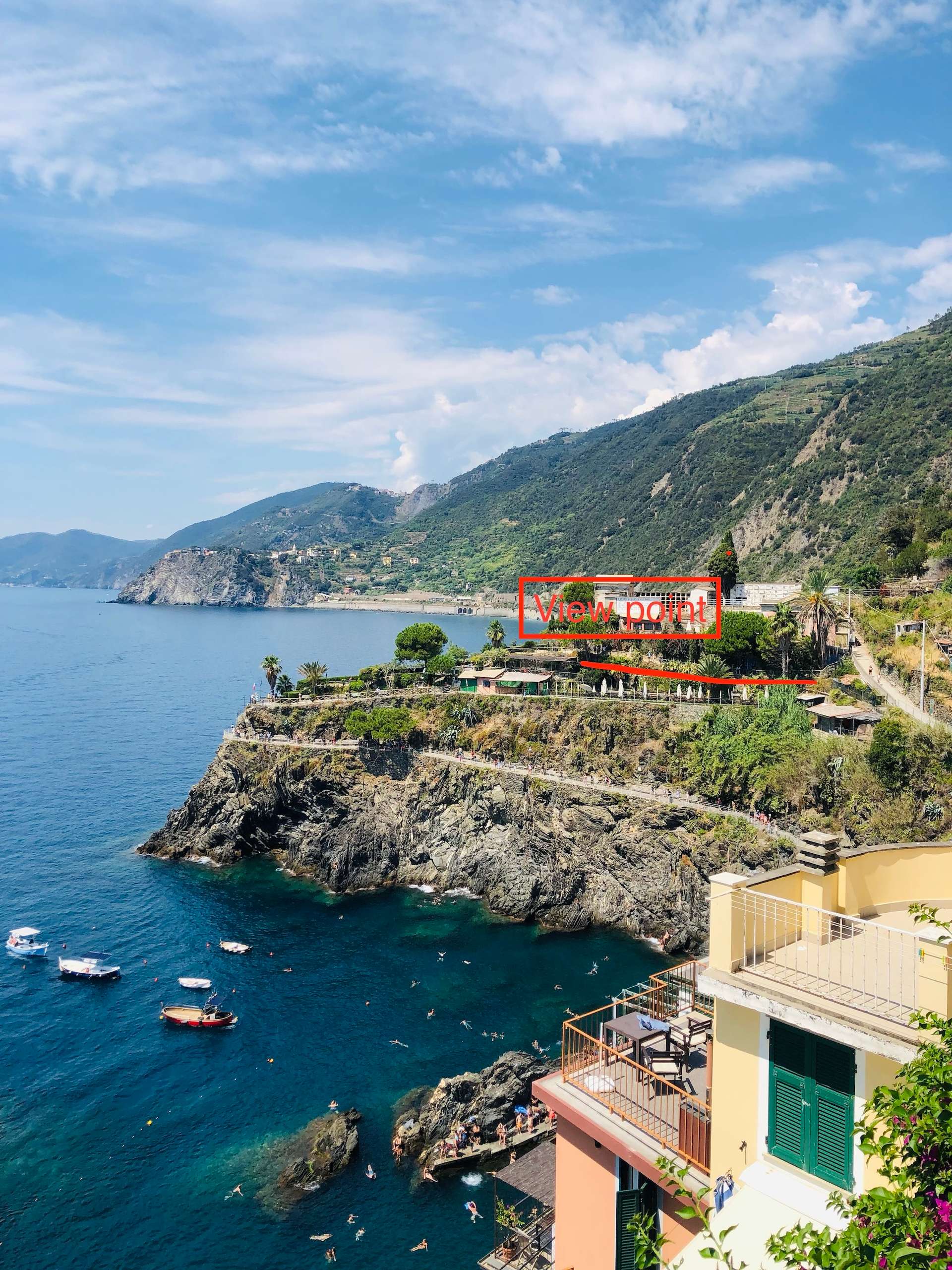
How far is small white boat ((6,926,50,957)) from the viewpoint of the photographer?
146 ft

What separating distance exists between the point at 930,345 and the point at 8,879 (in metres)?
171

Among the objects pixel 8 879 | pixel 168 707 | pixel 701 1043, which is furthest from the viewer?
pixel 168 707

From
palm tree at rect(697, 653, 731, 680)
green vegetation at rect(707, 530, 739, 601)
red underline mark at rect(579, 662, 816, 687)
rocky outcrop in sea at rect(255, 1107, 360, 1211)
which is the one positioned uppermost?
green vegetation at rect(707, 530, 739, 601)

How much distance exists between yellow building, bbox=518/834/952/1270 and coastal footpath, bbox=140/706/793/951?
34.5 meters

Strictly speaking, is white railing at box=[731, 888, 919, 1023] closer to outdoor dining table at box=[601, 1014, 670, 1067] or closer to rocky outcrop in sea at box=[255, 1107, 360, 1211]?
outdoor dining table at box=[601, 1014, 670, 1067]

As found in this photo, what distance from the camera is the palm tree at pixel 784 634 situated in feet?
199

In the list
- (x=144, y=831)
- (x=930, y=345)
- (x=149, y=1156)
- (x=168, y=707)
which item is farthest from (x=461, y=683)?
(x=930, y=345)

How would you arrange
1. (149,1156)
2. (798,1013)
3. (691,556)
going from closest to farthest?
(798,1013) < (149,1156) < (691,556)

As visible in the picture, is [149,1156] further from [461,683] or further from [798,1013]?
[461,683]

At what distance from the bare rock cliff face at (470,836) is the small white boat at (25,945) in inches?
562

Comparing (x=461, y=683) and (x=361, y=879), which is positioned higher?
(x=461, y=683)

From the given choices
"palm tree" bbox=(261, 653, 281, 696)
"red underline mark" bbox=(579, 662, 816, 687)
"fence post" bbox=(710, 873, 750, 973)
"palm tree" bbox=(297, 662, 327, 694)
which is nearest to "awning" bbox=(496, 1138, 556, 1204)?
"fence post" bbox=(710, 873, 750, 973)

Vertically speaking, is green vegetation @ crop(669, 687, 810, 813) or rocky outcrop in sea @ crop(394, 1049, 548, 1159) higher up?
green vegetation @ crop(669, 687, 810, 813)

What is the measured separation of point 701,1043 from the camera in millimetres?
12906
